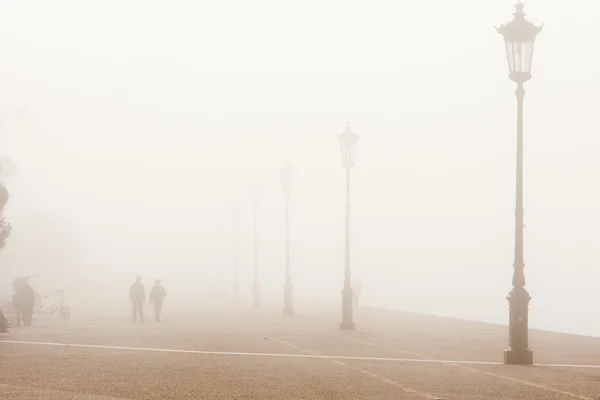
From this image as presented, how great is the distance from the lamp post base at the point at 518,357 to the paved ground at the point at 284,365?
0.80ft

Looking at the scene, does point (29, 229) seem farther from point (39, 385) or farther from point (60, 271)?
point (39, 385)

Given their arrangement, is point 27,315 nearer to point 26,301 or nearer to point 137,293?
point 26,301

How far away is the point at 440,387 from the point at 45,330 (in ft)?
63.8

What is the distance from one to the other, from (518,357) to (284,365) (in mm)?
4679

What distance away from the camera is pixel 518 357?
20375 millimetres

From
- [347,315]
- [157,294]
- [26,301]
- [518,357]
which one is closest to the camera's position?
[518,357]

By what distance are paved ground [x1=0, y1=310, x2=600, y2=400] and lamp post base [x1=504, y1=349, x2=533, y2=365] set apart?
243mm

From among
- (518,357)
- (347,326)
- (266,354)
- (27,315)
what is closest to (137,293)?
(27,315)

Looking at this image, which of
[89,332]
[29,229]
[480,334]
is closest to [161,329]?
[89,332]

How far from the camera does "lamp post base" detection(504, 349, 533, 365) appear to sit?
20.3 metres

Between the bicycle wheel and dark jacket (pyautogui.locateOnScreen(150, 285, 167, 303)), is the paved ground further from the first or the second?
the bicycle wheel

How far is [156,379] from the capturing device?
55.1 ft

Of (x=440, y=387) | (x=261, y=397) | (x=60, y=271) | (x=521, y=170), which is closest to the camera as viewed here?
(x=261, y=397)

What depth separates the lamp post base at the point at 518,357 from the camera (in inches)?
801
